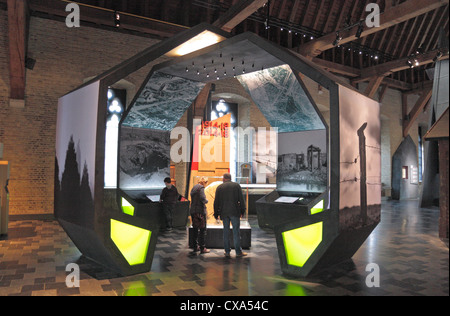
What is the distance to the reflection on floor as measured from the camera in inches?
173

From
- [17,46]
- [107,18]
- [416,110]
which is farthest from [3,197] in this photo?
[416,110]

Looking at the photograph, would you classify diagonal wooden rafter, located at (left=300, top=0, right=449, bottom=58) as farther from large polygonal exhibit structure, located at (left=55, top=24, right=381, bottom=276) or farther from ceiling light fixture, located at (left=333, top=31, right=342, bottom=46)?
large polygonal exhibit structure, located at (left=55, top=24, right=381, bottom=276)

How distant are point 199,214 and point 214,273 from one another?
1495 mm

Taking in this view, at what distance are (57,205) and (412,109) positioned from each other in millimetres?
19914

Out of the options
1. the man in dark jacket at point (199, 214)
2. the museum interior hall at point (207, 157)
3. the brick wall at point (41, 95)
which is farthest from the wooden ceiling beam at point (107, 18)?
the man in dark jacket at point (199, 214)

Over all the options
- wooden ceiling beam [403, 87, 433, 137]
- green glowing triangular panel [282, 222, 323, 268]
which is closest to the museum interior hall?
green glowing triangular panel [282, 222, 323, 268]

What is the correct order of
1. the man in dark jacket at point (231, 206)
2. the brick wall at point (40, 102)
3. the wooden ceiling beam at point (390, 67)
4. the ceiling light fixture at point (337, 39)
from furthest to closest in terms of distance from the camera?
the wooden ceiling beam at point (390, 67) → the ceiling light fixture at point (337, 39) → the brick wall at point (40, 102) → the man in dark jacket at point (231, 206)

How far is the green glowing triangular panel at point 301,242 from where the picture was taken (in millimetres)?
4879

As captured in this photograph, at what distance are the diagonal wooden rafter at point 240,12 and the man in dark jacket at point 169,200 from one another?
215 inches

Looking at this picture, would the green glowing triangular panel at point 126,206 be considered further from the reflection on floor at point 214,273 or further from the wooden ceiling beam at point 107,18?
the wooden ceiling beam at point 107,18

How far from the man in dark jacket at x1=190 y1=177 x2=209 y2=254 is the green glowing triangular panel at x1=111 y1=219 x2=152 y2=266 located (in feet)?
4.13

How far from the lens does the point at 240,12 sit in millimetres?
10812

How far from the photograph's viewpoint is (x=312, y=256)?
191 inches

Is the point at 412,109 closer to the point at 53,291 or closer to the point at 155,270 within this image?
the point at 155,270
